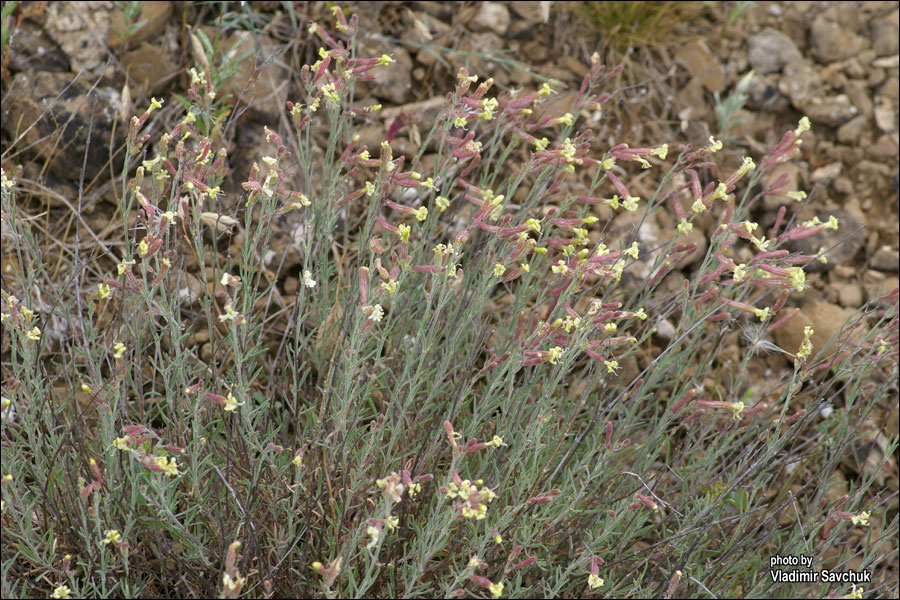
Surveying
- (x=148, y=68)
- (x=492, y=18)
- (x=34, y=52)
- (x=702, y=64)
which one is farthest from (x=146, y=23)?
(x=702, y=64)

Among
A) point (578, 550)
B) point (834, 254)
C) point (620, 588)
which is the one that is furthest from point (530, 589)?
point (834, 254)

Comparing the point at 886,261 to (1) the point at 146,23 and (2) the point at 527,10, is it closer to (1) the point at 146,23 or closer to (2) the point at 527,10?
(2) the point at 527,10

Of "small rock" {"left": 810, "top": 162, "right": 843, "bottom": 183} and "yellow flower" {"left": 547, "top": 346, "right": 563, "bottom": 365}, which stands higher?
"yellow flower" {"left": 547, "top": 346, "right": 563, "bottom": 365}

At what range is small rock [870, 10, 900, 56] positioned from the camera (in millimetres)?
5008

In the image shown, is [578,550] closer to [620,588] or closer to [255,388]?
[620,588]

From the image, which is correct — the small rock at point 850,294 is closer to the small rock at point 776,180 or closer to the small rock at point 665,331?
the small rock at point 776,180

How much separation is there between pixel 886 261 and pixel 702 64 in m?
1.52

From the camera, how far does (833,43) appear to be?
5.02 m

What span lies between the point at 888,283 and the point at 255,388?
3226 mm

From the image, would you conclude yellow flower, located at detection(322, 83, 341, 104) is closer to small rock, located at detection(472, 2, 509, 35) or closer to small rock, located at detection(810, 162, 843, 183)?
small rock, located at detection(472, 2, 509, 35)

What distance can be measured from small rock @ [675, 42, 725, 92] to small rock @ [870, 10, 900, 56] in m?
1.00

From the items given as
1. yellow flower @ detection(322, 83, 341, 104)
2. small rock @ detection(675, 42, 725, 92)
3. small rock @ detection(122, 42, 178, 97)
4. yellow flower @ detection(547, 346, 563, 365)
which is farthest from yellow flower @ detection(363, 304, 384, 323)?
small rock @ detection(675, 42, 725, 92)

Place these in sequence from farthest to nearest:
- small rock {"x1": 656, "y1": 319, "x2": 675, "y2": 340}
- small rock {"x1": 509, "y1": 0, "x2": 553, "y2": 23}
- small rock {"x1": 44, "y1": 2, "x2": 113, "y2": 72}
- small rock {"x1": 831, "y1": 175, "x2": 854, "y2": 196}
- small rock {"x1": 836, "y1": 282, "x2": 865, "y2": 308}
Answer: small rock {"x1": 509, "y1": 0, "x2": 553, "y2": 23}
small rock {"x1": 831, "y1": 175, "x2": 854, "y2": 196}
small rock {"x1": 836, "y1": 282, "x2": 865, "y2": 308}
small rock {"x1": 44, "y1": 2, "x2": 113, "y2": 72}
small rock {"x1": 656, "y1": 319, "x2": 675, "y2": 340}

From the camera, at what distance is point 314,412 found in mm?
2836
